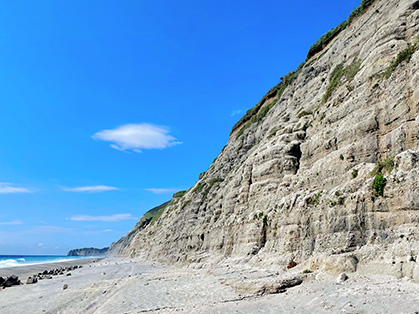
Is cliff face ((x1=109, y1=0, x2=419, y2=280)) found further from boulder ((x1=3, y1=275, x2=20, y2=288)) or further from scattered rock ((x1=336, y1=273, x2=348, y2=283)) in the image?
boulder ((x1=3, y1=275, x2=20, y2=288))

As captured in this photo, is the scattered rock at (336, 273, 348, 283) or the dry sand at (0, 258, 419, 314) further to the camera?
the scattered rock at (336, 273, 348, 283)

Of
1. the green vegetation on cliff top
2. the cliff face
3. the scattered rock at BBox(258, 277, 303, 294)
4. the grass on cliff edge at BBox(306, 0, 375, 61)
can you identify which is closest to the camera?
the scattered rock at BBox(258, 277, 303, 294)

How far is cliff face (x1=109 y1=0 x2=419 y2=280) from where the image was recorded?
14797 mm

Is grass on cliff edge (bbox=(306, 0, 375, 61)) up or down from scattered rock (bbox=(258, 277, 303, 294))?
up

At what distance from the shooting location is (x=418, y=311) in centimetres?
877

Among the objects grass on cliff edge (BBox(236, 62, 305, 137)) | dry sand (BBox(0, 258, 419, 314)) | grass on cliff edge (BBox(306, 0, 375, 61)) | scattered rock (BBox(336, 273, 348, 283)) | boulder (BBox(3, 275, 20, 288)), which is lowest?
boulder (BBox(3, 275, 20, 288))

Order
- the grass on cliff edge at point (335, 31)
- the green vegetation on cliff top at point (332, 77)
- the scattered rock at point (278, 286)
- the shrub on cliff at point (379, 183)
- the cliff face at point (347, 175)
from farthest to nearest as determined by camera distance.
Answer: the grass on cliff edge at point (335, 31) → the green vegetation on cliff top at point (332, 77) → the shrub on cliff at point (379, 183) → the cliff face at point (347, 175) → the scattered rock at point (278, 286)

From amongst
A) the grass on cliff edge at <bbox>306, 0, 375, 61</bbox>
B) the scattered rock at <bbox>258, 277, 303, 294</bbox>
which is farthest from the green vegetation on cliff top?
the scattered rock at <bbox>258, 277, 303, 294</bbox>

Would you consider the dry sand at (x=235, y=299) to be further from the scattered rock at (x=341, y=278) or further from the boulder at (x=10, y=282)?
the boulder at (x=10, y=282)

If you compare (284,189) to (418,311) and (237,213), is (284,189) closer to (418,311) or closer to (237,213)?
(237,213)

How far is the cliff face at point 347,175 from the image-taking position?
14797mm

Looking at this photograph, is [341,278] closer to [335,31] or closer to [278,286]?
[278,286]

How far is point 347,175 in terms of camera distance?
1931 centimetres

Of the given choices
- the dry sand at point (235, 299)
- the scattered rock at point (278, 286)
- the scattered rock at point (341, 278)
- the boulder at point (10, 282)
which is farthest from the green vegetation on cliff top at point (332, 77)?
the boulder at point (10, 282)
